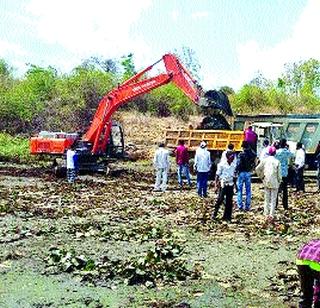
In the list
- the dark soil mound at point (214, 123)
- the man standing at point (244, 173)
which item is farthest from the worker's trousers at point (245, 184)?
the dark soil mound at point (214, 123)

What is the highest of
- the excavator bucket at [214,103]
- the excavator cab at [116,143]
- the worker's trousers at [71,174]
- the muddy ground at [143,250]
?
the excavator bucket at [214,103]

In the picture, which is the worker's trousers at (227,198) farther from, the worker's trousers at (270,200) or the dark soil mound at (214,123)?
the dark soil mound at (214,123)

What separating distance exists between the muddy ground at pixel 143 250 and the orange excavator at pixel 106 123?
6569 mm

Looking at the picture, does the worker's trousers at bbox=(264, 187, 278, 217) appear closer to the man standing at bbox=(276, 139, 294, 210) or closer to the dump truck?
the man standing at bbox=(276, 139, 294, 210)

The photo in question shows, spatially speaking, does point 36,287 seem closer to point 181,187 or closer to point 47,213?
point 47,213

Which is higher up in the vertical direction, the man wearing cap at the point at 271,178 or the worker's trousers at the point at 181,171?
the man wearing cap at the point at 271,178

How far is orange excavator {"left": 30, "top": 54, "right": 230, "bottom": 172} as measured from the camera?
1037 inches

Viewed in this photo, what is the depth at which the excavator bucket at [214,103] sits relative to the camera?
2597cm

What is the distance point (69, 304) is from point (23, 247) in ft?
12.6

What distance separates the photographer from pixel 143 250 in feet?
38.0

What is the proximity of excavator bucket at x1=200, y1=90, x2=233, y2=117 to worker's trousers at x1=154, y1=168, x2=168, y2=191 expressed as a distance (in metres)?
5.40

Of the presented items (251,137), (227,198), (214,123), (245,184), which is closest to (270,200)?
(227,198)

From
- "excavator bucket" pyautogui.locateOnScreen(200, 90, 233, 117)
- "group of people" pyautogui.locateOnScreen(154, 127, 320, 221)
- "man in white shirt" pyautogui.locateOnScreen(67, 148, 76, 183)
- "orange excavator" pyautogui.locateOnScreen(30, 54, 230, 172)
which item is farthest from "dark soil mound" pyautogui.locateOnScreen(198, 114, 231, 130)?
"man in white shirt" pyautogui.locateOnScreen(67, 148, 76, 183)

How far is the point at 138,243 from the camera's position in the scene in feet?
40.1
